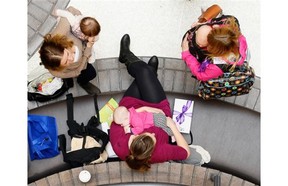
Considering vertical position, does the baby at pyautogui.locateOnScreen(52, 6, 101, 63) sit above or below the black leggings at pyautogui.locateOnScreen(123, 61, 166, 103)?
above

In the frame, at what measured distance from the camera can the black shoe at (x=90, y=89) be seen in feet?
12.3

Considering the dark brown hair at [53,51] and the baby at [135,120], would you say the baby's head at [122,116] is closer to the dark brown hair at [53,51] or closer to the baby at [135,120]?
the baby at [135,120]

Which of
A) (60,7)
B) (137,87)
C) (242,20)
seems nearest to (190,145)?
(137,87)

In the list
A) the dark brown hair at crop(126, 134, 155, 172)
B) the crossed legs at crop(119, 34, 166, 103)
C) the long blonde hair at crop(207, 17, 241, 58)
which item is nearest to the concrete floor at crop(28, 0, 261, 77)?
the crossed legs at crop(119, 34, 166, 103)

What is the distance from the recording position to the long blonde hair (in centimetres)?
300

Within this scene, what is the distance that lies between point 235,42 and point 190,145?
117 cm

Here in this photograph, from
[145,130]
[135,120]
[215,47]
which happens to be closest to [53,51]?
[135,120]

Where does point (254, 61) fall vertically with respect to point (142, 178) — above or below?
above

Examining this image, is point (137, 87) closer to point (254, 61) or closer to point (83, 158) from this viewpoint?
point (83, 158)

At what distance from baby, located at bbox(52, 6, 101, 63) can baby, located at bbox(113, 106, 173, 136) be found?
0.64 meters

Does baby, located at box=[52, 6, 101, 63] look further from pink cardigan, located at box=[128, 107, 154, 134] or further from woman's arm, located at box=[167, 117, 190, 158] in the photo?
woman's arm, located at box=[167, 117, 190, 158]

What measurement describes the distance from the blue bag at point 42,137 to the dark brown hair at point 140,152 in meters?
0.78

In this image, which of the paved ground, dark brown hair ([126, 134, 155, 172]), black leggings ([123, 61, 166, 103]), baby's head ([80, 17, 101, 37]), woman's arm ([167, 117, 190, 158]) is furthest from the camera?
the paved ground

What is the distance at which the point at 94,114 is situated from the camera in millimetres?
3861
